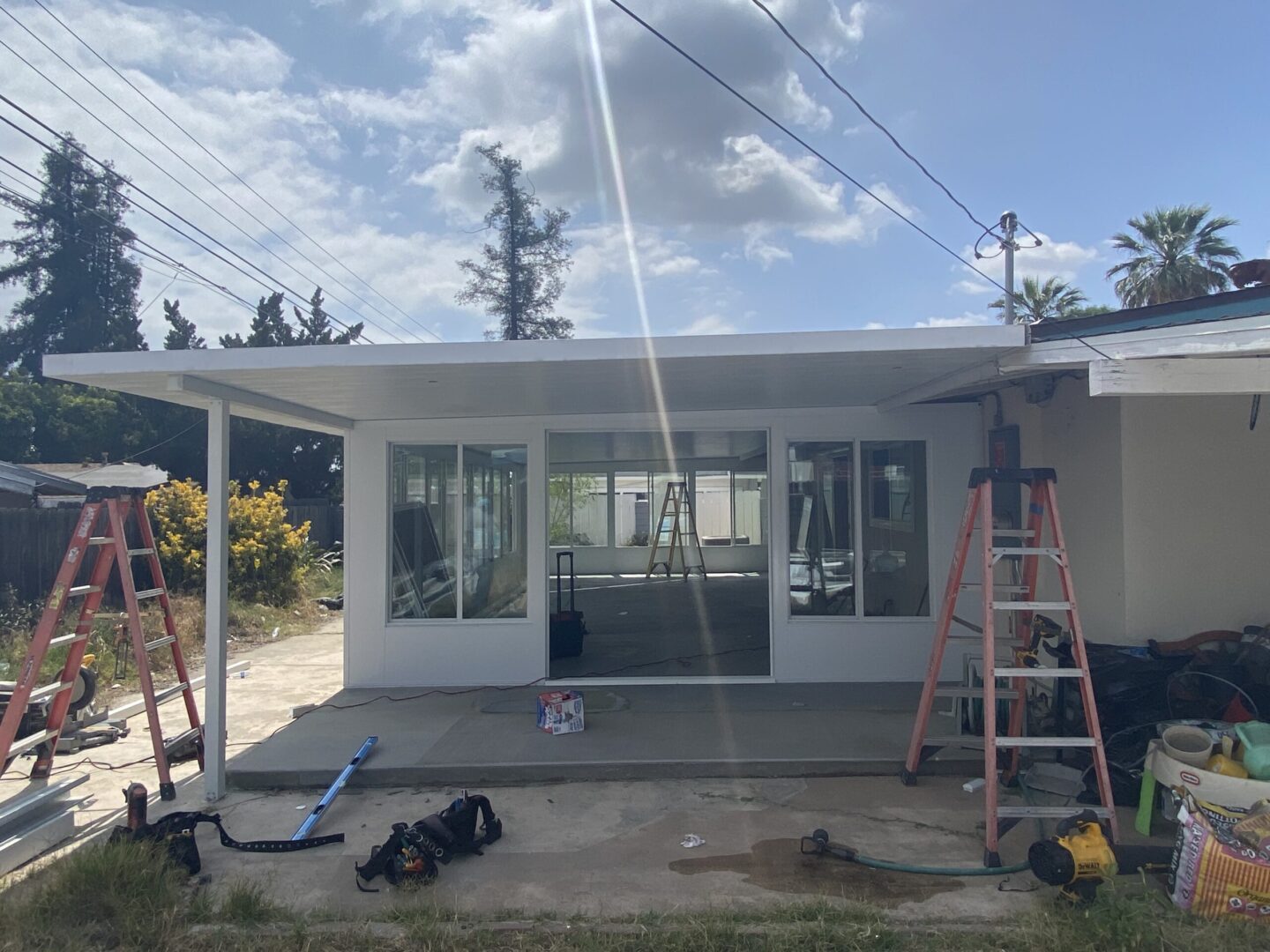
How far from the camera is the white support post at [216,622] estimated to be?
15.4 ft

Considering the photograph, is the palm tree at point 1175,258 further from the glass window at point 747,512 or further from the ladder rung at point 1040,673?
the ladder rung at point 1040,673

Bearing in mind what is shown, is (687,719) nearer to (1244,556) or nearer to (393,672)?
(393,672)

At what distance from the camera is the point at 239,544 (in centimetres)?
1094

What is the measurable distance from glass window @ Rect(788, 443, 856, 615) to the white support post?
4.04m

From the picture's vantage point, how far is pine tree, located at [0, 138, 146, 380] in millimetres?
25812

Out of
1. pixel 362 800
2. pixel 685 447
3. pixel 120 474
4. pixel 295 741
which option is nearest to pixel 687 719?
pixel 362 800

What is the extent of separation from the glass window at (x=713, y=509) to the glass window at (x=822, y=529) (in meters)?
9.96

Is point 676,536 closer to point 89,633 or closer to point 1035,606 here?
point 89,633

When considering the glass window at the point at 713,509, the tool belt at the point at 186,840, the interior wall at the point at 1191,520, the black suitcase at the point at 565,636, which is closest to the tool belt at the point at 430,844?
the tool belt at the point at 186,840

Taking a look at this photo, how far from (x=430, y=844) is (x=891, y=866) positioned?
198 cm

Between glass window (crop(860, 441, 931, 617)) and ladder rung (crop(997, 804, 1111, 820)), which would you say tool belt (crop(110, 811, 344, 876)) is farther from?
glass window (crop(860, 441, 931, 617))

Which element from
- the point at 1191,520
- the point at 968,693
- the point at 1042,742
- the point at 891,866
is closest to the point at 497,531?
the point at 968,693

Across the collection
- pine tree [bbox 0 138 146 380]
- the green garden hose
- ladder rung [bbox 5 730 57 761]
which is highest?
pine tree [bbox 0 138 146 380]

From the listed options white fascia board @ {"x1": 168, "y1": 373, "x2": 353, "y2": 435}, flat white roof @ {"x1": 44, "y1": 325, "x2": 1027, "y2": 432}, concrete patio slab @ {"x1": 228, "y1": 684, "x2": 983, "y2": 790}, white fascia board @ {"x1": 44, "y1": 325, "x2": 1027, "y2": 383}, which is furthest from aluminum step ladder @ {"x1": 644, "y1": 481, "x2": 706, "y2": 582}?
white fascia board @ {"x1": 44, "y1": 325, "x2": 1027, "y2": 383}
